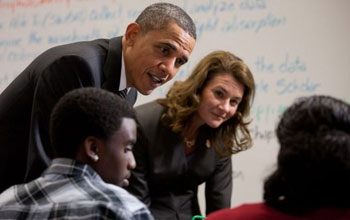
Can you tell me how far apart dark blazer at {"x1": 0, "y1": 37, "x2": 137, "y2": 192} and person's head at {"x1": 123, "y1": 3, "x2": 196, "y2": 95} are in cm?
6

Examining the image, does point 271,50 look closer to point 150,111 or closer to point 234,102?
point 234,102

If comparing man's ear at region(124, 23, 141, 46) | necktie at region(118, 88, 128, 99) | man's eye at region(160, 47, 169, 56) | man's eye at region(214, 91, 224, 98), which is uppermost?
man's ear at region(124, 23, 141, 46)

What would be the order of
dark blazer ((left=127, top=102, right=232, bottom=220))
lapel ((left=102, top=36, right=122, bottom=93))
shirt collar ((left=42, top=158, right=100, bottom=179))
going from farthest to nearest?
dark blazer ((left=127, top=102, right=232, bottom=220))
lapel ((left=102, top=36, right=122, bottom=93))
shirt collar ((left=42, top=158, right=100, bottom=179))

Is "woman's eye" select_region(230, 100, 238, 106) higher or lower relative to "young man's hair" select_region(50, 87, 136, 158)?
lower

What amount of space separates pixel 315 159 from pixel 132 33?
0.93 m

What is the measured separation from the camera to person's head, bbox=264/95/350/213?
810 mm

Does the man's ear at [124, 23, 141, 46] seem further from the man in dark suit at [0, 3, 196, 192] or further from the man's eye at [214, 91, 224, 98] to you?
the man's eye at [214, 91, 224, 98]

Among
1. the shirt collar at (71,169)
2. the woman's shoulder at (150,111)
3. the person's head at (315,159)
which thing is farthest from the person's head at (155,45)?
the person's head at (315,159)

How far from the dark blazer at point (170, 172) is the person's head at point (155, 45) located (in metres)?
0.33

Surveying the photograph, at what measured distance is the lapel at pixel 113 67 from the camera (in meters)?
1.48

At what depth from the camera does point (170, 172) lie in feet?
6.12

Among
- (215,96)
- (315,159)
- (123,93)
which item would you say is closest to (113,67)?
(123,93)

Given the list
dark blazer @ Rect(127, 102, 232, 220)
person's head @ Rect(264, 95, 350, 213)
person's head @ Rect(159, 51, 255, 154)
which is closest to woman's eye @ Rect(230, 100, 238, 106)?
person's head @ Rect(159, 51, 255, 154)

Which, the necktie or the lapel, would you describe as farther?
the necktie
